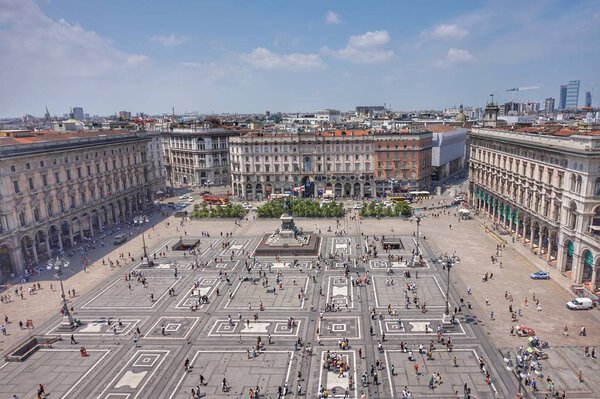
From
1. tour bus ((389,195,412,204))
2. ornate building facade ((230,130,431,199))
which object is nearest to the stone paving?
tour bus ((389,195,412,204))

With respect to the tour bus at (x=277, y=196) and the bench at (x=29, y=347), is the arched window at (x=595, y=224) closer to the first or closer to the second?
the bench at (x=29, y=347)

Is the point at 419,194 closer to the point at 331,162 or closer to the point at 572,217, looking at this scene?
the point at 331,162

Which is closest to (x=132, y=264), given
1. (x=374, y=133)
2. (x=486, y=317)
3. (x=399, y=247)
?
(x=399, y=247)

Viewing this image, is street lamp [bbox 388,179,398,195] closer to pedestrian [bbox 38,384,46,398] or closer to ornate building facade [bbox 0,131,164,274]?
ornate building facade [bbox 0,131,164,274]

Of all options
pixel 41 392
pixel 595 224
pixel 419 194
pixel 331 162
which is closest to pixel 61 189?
pixel 41 392

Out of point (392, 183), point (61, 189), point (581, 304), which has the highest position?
point (61, 189)
